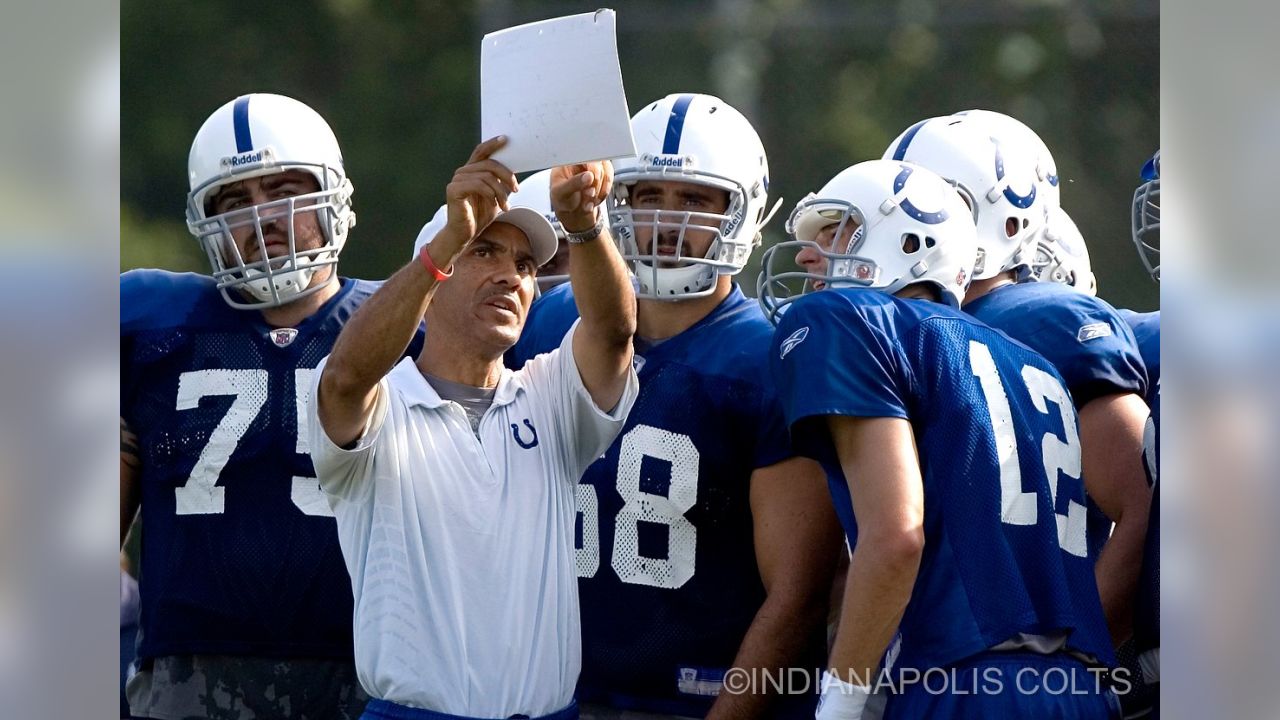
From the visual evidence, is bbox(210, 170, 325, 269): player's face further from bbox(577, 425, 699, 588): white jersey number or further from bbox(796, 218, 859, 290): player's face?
bbox(796, 218, 859, 290): player's face

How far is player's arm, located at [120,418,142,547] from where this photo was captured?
368cm

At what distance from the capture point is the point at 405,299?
2730 mm

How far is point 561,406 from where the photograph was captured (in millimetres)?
3031

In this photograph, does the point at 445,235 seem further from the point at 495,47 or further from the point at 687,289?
the point at 687,289

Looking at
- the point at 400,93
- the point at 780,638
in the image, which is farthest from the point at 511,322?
the point at 400,93

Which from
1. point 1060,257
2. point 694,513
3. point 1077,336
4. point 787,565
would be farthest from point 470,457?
point 1060,257

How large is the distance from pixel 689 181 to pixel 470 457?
3.13 feet

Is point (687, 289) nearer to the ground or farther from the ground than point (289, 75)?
nearer to the ground

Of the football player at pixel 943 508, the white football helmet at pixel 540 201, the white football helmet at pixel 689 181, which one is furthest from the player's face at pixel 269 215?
the football player at pixel 943 508

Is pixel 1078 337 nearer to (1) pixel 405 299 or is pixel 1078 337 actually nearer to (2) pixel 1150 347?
(2) pixel 1150 347

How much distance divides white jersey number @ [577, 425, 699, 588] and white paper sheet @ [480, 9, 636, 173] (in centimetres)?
88

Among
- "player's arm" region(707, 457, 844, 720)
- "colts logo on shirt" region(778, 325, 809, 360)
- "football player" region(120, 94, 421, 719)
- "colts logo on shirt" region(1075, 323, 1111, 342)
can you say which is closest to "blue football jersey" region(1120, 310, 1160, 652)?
"colts logo on shirt" region(1075, 323, 1111, 342)

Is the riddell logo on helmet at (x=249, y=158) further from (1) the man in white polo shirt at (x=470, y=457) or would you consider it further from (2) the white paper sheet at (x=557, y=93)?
(2) the white paper sheet at (x=557, y=93)
